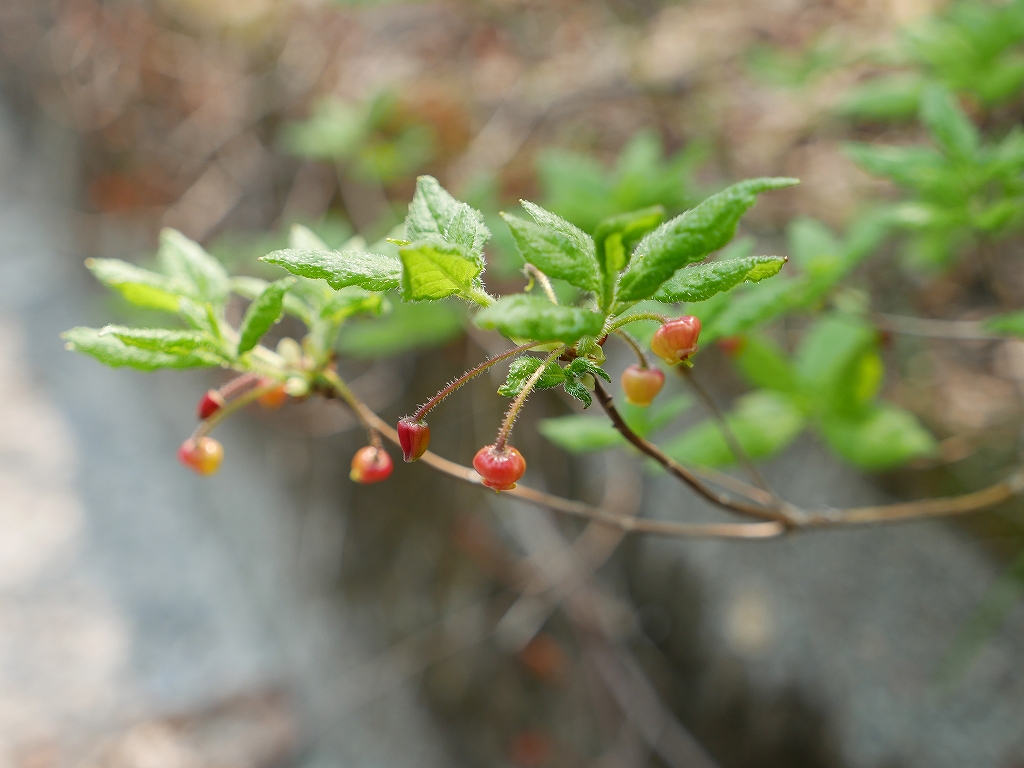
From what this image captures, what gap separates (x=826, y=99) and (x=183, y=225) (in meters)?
3.44

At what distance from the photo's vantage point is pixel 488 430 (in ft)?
8.94

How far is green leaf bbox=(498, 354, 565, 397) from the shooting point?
0.69 m

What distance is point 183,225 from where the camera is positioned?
406 centimetres

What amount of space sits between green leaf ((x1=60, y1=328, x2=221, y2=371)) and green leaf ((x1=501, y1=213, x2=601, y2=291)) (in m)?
0.49

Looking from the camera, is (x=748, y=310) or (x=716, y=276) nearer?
(x=716, y=276)

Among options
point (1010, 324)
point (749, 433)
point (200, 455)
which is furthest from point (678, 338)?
point (749, 433)

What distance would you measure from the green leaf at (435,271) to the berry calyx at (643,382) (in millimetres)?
212

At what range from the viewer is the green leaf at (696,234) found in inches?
23.8

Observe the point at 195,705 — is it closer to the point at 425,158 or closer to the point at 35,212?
the point at 425,158

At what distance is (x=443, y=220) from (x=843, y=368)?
127 cm

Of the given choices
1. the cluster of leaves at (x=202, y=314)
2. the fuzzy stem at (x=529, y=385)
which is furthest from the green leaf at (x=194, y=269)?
the fuzzy stem at (x=529, y=385)

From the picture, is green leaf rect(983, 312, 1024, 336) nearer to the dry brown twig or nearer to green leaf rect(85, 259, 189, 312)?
the dry brown twig

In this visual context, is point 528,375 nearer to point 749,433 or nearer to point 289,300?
point 289,300

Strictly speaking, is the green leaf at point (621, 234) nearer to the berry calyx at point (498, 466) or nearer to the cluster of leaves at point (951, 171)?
the berry calyx at point (498, 466)
